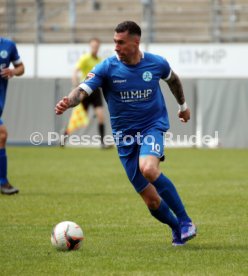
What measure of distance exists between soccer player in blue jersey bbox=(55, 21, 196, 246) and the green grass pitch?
0.30 meters

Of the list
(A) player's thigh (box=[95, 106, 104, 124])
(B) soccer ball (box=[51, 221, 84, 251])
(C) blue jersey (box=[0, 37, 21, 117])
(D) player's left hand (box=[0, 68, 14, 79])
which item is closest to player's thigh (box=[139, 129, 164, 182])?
(B) soccer ball (box=[51, 221, 84, 251])

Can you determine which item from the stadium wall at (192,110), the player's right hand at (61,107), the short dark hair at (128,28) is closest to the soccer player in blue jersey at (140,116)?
the short dark hair at (128,28)

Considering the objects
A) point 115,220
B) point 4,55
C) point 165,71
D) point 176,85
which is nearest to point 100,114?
point 4,55

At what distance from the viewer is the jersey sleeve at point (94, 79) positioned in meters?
7.49

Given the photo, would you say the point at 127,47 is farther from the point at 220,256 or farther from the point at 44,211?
the point at 44,211

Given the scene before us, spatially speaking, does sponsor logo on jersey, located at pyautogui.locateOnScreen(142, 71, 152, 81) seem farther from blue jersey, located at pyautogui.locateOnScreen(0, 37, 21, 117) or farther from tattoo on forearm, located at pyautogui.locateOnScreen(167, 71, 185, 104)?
blue jersey, located at pyautogui.locateOnScreen(0, 37, 21, 117)

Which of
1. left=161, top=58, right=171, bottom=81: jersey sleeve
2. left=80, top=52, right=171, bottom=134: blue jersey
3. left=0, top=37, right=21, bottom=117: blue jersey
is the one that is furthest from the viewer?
left=0, top=37, right=21, bottom=117: blue jersey

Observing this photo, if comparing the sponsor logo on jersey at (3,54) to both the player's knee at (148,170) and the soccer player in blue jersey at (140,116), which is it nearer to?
the soccer player in blue jersey at (140,116)

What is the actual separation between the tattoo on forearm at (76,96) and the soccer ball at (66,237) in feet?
3.38

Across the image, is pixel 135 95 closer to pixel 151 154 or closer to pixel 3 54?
pixel 151 154

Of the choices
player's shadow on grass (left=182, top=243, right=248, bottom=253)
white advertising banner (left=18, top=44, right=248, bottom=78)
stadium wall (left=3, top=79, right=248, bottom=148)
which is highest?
player's shadow on grass (left=182, top=243, right=248, bottom=253)

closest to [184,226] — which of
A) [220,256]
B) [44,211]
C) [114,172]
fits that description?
[220,256]

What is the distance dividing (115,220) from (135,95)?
Result: 2.12 meters

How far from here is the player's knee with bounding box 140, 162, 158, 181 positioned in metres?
7.30
